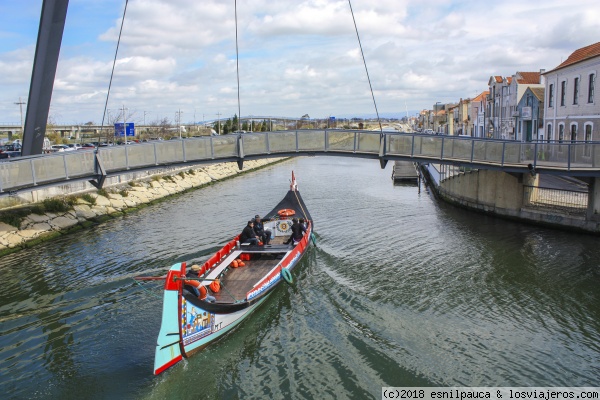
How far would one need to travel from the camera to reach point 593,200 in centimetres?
2419

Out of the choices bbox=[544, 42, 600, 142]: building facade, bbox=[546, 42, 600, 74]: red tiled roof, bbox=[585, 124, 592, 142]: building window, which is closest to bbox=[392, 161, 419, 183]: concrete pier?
bbox=[544, 42, 600, 142]: building facade

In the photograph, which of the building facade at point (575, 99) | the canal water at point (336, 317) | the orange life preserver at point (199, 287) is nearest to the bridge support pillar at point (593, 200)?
the canal water at point (336, 317)

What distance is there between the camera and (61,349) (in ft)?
44.6

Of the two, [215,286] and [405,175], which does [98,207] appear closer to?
[215,286]

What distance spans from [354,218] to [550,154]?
10.9 metres

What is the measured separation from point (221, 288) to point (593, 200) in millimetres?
18957

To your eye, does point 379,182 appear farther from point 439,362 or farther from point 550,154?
point 439,362

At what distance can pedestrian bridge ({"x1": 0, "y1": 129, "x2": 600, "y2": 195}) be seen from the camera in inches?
883

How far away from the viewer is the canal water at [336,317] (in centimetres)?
1196

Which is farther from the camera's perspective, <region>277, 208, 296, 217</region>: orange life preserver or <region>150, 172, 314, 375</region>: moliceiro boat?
<region>277, 208, 296, 217</region>: orange life preserver

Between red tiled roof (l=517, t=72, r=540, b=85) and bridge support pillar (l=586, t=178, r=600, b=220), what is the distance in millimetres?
34744

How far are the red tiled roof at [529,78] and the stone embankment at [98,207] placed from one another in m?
35.9

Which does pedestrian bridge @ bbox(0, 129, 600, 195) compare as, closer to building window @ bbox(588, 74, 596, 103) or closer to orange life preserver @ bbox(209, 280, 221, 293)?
orange life preserver @ bbox(209, 280, 221, 293)

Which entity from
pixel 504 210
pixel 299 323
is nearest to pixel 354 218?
pixel 504 210
